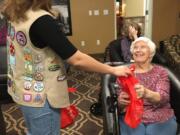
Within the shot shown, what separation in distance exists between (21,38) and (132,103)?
0.82 metres

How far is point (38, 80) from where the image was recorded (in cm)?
140

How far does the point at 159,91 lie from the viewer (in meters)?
2.02

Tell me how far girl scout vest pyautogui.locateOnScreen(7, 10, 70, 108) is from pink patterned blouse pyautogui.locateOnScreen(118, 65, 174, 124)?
0.78 meters

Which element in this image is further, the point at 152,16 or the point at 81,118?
the point at 152,16

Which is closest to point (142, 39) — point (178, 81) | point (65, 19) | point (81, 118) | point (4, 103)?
point (178, 81)

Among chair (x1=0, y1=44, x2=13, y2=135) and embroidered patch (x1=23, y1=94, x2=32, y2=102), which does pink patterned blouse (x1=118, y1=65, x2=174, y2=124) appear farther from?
chair (x1=0, y1=44, x2=13, y2=135)

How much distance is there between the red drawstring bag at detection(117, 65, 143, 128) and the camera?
1.73 meters

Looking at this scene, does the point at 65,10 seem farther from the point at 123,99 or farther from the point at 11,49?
the point at 11,49

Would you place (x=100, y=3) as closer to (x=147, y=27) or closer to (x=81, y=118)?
(x=147, y=27)

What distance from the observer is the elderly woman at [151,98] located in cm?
197

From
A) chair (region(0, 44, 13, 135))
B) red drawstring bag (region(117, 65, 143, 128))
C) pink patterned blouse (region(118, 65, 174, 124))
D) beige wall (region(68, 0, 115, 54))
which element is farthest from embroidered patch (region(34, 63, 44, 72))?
beige wall (region(68, 0, 115, 54))

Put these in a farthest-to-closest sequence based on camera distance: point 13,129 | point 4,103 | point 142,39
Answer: point 4,103, point 13,129, point 142,39

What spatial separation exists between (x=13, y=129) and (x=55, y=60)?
1.86m

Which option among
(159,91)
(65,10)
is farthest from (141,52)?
(65,10)
